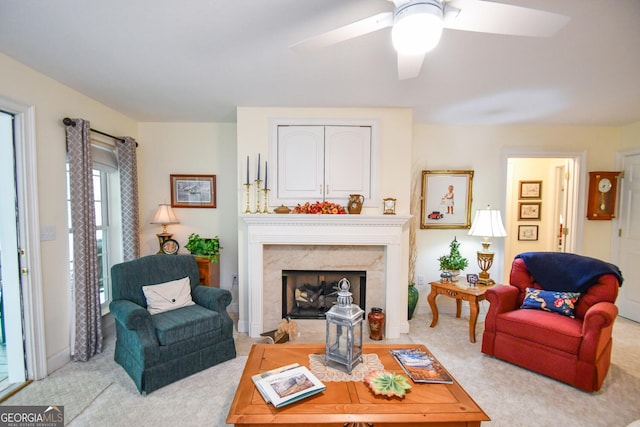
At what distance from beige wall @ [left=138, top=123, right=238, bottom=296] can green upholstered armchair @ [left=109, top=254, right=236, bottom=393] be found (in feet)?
3.14

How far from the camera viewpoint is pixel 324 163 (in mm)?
3133

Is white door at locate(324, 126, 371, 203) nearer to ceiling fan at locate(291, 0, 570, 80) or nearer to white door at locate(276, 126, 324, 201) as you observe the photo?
white door at locate(276, 126, 324, 201)

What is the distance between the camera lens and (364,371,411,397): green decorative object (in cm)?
150

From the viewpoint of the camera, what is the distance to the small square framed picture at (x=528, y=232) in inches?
175

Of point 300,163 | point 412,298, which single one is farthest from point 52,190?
point 412,298

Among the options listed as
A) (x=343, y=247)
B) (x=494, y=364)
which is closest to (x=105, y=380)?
(x=343, y=247)

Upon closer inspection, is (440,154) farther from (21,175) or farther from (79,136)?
(21,175)

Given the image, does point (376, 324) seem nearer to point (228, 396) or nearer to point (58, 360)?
point (228, 396)

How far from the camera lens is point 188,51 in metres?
1.96

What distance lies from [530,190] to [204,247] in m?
4.73

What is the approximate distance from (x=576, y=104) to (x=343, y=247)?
2.76m

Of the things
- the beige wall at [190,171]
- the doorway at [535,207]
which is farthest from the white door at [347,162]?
the doorway at [535,207]

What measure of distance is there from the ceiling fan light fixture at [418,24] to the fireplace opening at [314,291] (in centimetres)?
245

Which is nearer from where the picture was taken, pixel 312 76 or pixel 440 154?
pixel 312 76
